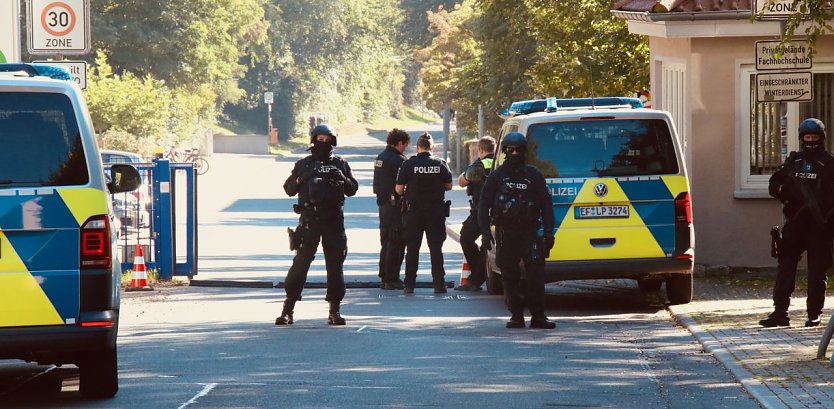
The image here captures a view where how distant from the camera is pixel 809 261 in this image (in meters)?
12.8

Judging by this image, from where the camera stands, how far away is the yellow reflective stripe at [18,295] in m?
8.40

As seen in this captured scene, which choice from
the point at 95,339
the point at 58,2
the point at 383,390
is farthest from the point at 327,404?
the point at 58,2

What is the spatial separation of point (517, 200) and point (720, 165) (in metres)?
5.60

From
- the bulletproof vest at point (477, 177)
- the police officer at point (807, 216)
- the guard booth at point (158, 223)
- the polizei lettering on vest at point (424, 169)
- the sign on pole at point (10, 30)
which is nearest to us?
the police officer at point (807, 216)

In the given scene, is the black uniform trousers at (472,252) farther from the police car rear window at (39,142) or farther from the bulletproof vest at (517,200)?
the police car rear window at (39,142)

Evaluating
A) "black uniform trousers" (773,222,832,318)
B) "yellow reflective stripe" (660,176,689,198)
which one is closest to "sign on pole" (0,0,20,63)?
"yellow reflective stripe" (660,176,689,198)

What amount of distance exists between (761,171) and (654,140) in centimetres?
407

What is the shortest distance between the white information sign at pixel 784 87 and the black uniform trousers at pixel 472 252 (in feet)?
12.9

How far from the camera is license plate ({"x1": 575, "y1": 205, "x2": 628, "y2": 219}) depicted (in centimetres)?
1451

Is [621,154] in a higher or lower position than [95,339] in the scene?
higher

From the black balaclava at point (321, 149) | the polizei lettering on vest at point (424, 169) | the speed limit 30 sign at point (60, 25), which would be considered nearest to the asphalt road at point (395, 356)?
the polizei lettering on vest at point (424, 169)

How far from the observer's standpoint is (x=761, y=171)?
59.8ft

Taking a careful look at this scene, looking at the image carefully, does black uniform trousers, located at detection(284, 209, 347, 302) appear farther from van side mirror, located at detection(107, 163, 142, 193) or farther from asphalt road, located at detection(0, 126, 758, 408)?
van side mirror, located at detection(107, 163, 142, 193)

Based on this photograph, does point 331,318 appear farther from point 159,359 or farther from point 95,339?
point 95,339
